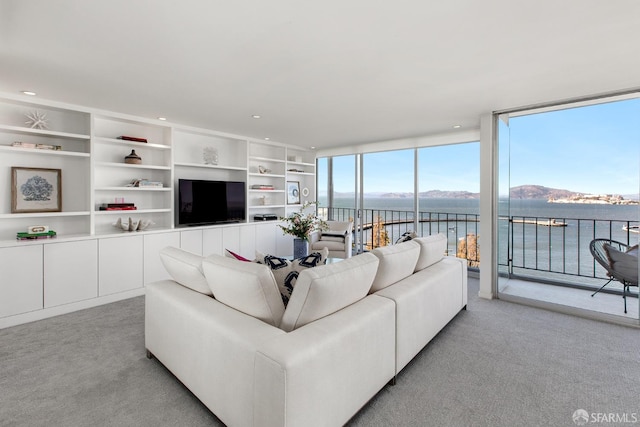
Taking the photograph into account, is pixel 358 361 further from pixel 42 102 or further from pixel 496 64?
pixel 42 102

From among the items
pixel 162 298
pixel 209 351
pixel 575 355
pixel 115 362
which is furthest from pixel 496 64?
pixel 115 362

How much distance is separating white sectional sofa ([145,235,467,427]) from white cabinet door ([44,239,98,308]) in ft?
5.62

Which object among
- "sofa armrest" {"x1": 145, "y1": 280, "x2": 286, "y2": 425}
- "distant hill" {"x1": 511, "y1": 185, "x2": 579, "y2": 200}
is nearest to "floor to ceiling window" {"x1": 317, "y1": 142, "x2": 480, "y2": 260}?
"distant hill" {"x1": 511, "y1": 185, "x2": 579, "y2": 200}

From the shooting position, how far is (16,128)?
301 centimetres

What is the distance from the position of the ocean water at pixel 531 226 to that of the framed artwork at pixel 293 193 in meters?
0.72

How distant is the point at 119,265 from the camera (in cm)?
359

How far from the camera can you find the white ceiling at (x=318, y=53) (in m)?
1.63

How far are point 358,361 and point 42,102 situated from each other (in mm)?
4086

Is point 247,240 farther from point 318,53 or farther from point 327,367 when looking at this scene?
point 327,367

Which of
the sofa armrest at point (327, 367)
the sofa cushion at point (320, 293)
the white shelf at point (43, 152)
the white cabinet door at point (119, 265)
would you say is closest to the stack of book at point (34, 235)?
the white cabinet door at point (119, 265)

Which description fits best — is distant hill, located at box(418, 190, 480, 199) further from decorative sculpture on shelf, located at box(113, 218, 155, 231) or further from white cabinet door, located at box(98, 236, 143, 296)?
white cabinet door, located at box(98, 236, 143, 296)

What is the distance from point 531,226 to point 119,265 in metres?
6.10

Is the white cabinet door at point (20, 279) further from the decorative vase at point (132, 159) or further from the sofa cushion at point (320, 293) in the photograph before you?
the sofa cushion at point (320, 293)

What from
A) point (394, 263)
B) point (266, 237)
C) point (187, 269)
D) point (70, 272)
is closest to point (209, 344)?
point (187, 269)
